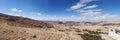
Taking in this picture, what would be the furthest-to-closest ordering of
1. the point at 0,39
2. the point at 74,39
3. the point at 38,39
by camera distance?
the point at 74,39 < the point at 38,39 < the point at 0,39

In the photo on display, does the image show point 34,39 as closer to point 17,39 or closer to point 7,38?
point 17,39

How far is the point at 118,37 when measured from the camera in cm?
2634

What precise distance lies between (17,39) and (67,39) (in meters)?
8.52

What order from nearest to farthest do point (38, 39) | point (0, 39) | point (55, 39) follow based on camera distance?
point (0, 39) < point (38, 39) < point (55, 39)

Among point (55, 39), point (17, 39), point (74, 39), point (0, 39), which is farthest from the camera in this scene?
point (74, 39)

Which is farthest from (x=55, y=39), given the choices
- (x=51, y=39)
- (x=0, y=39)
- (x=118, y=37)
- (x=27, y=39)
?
(x=118, y=37)

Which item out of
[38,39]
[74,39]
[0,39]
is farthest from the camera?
[74,39]

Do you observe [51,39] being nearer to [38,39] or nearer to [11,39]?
[38,39]

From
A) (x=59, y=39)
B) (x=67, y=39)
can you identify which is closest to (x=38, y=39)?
(x=59, y=39)

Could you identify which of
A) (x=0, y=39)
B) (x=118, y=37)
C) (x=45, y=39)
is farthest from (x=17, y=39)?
(x=118, y=37)

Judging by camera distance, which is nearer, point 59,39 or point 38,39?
point 38,39

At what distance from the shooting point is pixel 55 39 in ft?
77.7

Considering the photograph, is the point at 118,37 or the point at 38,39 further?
the point at 118,37

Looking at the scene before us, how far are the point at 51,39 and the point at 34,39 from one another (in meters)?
2.88
